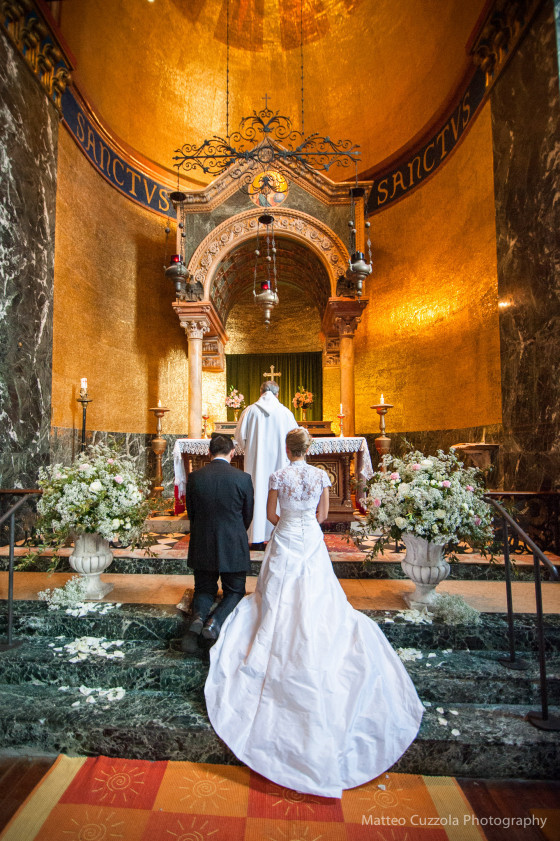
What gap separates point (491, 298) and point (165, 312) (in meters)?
6.72

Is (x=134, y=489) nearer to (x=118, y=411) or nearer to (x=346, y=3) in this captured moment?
(x=118, y=411)

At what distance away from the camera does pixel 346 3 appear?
421 inches

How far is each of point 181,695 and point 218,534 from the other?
41.7 inches

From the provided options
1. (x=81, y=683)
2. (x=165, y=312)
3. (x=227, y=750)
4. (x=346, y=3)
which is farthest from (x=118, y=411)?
(x=346, y=3)

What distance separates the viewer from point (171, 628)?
3.75 m

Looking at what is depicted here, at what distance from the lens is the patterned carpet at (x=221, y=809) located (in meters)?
2.17

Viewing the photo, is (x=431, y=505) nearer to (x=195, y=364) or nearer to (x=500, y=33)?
(x=195, y=364)

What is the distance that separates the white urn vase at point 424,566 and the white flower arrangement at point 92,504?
2331 mm

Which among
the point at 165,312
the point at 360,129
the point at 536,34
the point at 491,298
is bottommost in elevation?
the point at 491,298

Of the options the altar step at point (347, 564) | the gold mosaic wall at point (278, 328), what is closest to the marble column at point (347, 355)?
the gold mosaic wall at point (278, 328)

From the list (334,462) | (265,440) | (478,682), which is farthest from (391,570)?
(334,462)

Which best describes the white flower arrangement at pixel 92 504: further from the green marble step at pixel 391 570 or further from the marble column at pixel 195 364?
the marble column at pixel 195 364

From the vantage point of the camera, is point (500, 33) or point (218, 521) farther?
point (500, 33)

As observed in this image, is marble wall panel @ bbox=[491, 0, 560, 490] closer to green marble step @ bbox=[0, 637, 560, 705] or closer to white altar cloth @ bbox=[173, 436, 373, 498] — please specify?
white altar cloth @ bbox=[173, 436, 373, 498]
